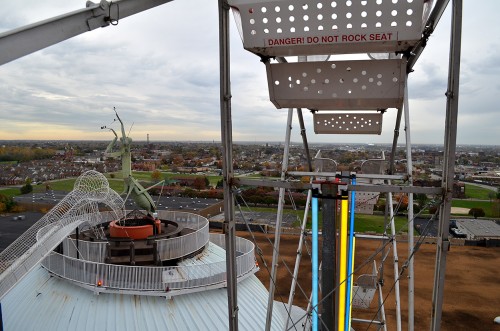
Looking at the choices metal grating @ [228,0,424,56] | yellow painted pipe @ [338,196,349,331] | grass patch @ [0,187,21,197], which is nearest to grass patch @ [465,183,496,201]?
yellow painted pipe @ [338,196,349,331]

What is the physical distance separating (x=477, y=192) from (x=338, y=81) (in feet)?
281

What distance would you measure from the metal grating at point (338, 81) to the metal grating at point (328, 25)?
0.46 meters

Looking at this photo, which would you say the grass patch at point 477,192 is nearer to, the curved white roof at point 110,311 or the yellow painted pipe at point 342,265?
the curved white roof at point 110,311

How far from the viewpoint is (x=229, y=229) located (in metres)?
4.68

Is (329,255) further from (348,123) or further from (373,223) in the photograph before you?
(373,223)

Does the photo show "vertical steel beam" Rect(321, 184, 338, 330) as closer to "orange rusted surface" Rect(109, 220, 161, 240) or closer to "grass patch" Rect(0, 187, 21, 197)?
"orange rusted surface" Rect(109, 220, 161, 240)

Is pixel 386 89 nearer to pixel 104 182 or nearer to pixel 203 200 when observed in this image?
pixel 104 182

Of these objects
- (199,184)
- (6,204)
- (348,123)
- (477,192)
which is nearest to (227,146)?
(348,123)

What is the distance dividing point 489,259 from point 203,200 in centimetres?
3931

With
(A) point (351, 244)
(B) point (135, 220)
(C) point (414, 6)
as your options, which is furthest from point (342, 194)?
(B) point (135, 220)

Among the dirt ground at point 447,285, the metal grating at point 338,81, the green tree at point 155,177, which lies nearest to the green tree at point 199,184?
the green tree at point 155,177

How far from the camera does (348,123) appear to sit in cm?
855

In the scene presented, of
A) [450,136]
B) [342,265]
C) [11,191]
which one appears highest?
[450,136]

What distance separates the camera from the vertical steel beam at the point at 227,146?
4.45 m
